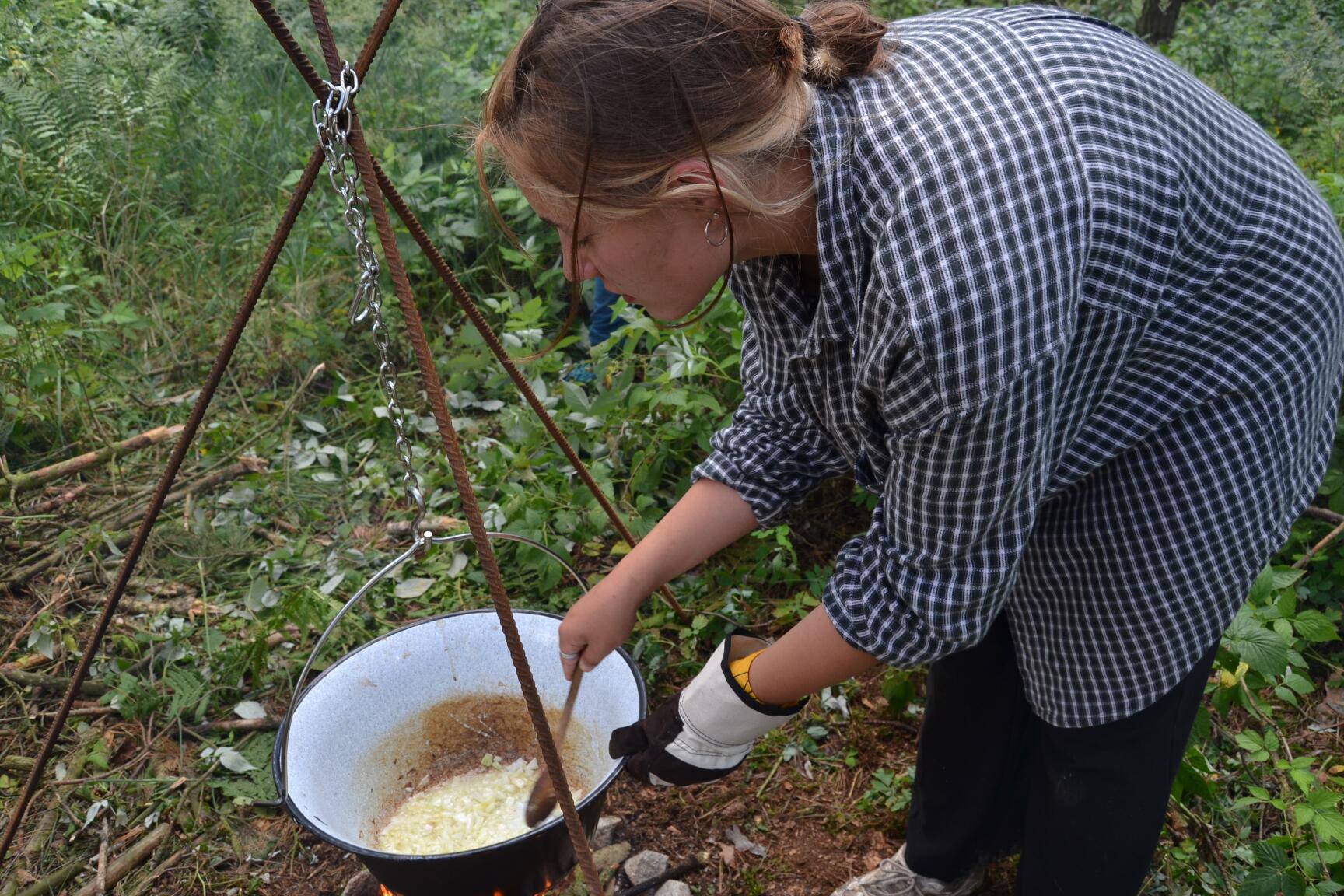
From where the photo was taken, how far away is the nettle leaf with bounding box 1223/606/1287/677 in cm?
176

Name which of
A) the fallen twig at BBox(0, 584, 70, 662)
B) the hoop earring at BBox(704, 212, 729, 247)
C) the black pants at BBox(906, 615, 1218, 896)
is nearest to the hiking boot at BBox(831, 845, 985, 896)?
the black pants at BBox(906, 615, 1218, 896)

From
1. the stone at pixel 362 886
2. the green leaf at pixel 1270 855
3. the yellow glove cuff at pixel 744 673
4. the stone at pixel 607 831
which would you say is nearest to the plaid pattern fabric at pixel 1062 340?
the yellow glove cuff at pixel 744 673

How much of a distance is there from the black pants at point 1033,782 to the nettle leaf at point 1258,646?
403 mm

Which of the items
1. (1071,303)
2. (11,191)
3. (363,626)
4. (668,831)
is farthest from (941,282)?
(11,191)

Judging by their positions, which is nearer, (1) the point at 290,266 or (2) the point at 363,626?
(2) the point at 363,626

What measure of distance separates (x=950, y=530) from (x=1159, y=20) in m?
5.52

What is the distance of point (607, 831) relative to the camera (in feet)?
7.17

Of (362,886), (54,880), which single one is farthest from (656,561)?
(54,880)

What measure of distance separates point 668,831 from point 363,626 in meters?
0.95

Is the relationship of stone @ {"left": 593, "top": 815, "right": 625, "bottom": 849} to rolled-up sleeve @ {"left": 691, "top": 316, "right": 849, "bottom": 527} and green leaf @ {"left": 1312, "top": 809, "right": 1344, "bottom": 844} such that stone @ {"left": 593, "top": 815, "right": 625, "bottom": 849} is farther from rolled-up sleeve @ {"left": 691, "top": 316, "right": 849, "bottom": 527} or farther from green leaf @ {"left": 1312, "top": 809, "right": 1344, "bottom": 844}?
green leaf @ {"left": 1312, "top": 809, "right": 1344, "bottom": 844}

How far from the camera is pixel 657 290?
48.5 inches

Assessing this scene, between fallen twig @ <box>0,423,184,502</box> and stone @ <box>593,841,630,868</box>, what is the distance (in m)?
1.99

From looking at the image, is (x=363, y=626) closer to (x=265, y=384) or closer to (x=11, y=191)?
(x=265, y=384)

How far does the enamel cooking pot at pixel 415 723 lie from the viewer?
1.54 metres
